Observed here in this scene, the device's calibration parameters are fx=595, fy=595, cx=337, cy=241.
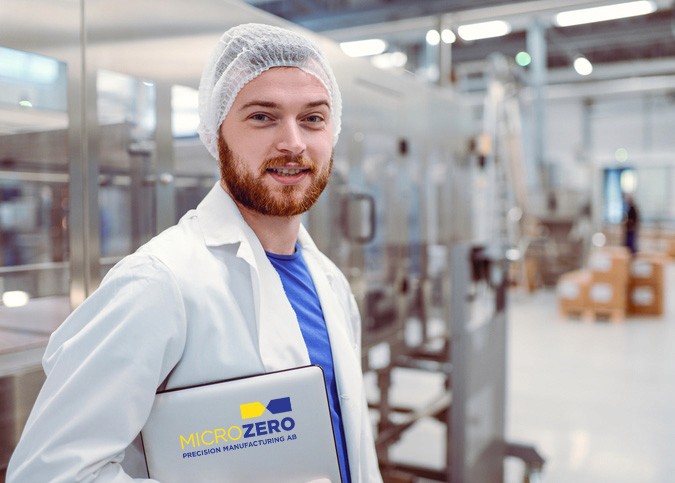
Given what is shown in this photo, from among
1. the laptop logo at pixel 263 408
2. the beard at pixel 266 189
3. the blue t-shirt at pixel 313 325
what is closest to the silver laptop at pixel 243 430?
the laptop logo at pixel 263 408

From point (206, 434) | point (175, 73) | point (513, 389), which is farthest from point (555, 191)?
point (206, 434)

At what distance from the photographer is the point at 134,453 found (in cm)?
95

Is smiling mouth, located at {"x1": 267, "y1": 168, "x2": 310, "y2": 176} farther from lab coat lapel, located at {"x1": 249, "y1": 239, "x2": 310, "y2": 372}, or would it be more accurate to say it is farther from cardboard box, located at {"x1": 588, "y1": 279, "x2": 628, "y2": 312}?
cardboard box, located at {"x1": 588, "y1": 279, "x2": 628, "y2": 312}

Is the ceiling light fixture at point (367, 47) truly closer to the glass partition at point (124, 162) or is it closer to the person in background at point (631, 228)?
the person in background at point (631, 228)

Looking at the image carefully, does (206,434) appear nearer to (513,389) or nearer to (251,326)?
(251,326)

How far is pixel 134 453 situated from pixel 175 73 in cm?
112

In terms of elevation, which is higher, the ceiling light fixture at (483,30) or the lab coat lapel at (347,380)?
the ceiling light fixture at (483,30)

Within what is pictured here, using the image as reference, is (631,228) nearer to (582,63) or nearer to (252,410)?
(582,63)

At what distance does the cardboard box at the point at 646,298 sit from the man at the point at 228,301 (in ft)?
23.6

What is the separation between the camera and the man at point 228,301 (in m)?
0.84

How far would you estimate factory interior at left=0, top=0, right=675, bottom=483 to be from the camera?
1.41 meters

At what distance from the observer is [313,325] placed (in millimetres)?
1158

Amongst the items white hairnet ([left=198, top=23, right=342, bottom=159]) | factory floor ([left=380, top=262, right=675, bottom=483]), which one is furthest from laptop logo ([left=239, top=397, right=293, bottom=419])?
factory floor ([left=380, top=262, right=675, bottom=483])

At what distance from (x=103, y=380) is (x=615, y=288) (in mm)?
7195
